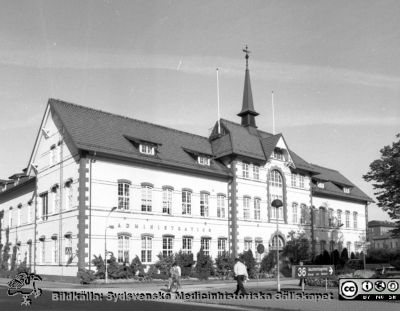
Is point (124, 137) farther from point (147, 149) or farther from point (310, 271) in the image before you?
point (310, 271)

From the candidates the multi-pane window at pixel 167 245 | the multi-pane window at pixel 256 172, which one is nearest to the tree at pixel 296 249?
the multi-pane window at pixel 256 172

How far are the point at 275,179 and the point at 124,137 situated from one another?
1637 cm

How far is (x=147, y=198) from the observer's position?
38.8 m

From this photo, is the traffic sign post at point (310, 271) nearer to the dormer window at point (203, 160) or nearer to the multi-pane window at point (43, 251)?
the dormer window at point (203, 160)

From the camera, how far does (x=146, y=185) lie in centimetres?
3884

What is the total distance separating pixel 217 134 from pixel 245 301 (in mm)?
29920

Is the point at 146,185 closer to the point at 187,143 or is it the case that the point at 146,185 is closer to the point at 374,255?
the point at 187,143

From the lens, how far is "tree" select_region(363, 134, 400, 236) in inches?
1499

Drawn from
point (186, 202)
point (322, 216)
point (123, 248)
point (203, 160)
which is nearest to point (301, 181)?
point (322, 216)

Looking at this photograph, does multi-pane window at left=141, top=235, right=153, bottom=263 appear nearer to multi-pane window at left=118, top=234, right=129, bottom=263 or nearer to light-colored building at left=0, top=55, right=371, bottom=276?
light-colored building at left=0, top=55, right=371, bottom=276

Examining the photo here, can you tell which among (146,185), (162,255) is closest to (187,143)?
(146,185)

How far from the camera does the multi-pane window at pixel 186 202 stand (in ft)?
136

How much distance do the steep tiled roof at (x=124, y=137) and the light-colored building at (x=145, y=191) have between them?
12cm

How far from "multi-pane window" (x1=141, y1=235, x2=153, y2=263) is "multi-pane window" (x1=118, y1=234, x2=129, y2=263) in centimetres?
149
